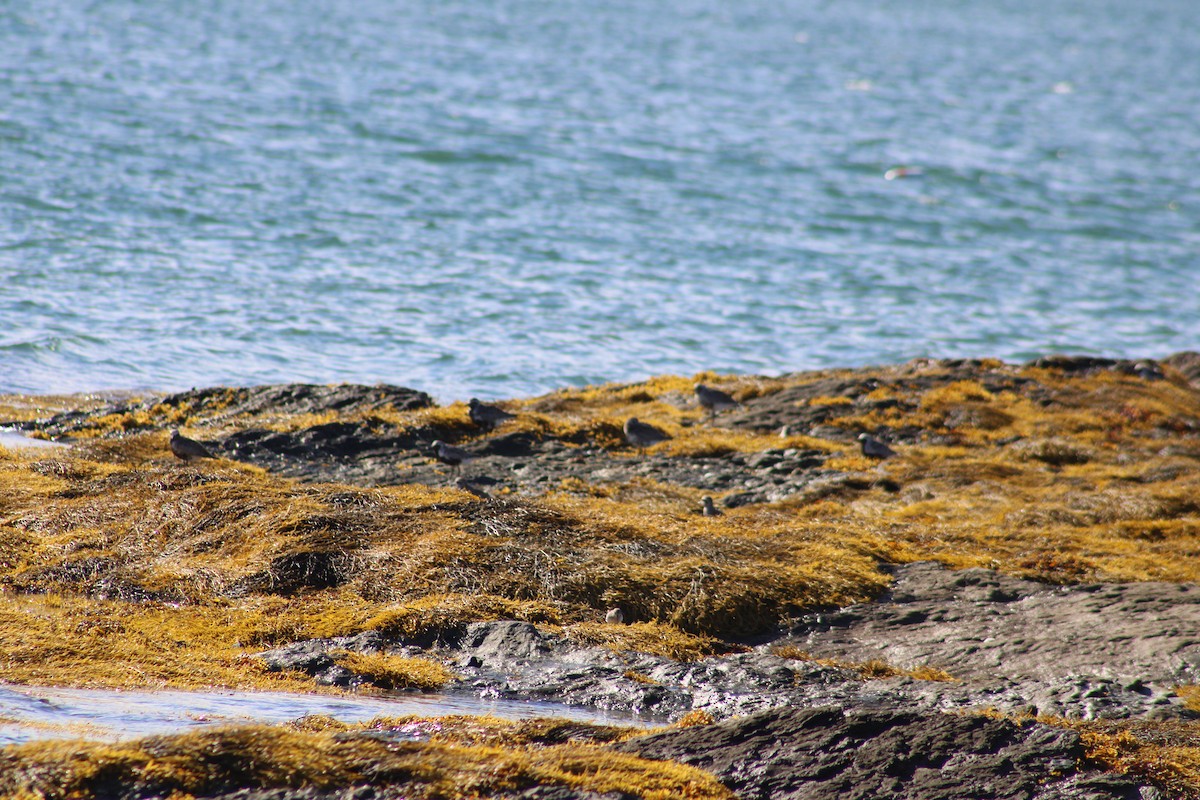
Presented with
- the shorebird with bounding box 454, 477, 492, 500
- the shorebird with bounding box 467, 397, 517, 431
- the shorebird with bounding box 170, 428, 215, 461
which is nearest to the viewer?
the shorebird with bounding box 454, 477, 492, 500

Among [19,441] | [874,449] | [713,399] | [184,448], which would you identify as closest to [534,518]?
A: [184,448]

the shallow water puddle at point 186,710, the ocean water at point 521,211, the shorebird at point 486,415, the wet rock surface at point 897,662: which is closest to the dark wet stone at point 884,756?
the wet rock surface at point 897,662

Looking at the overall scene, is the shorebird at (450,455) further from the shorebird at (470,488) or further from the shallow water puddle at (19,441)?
the shallow water puddle at (19,441)

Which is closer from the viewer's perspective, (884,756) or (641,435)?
(884,756)

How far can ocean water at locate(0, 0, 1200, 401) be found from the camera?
20.0m

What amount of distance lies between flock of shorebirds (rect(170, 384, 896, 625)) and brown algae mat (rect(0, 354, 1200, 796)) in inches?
4.9

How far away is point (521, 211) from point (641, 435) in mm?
17954

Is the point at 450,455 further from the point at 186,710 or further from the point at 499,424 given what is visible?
the point at 186,710

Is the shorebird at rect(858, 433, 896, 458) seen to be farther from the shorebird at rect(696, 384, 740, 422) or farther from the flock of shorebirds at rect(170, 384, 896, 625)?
the shorebird at rect(696, 384, 740, 422)

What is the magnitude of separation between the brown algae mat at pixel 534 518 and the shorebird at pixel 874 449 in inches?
4.9

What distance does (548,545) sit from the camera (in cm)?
955

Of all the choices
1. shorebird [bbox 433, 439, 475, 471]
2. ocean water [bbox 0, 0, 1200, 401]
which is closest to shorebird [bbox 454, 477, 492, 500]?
shorebird [bbox 433, 439, 475, 471]

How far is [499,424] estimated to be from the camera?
13.7 m

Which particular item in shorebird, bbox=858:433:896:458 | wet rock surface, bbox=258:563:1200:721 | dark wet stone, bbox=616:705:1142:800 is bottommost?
shorebird, bbox=858:433:896:458
